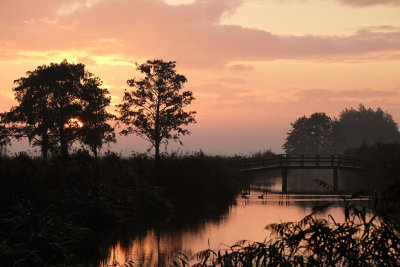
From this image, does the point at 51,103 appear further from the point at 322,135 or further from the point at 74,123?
the point at 322,135

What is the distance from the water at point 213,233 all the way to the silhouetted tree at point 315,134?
233ft

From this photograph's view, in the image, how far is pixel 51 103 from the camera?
4850cm

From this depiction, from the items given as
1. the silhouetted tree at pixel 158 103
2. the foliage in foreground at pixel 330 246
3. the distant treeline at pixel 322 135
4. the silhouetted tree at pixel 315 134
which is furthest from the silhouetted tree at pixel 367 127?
the foliage in foreground at pixel 330 246

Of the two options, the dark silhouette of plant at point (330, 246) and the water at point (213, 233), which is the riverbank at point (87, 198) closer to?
the water at point (213, 233)

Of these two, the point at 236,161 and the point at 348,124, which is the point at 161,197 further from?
the point at 348,124

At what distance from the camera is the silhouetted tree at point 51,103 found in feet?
157

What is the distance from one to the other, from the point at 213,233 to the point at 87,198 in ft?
16.5

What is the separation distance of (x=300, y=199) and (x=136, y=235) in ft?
61.5

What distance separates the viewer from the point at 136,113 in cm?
Result: 5250

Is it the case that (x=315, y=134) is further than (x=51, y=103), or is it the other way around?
(x=315, y=134)

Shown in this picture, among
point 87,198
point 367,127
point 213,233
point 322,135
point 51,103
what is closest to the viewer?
point 213,233

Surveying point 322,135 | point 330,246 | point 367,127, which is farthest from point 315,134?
point 330,246

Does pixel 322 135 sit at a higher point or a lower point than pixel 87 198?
higher

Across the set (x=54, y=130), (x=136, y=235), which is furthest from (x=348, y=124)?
(x=136, y=235)
